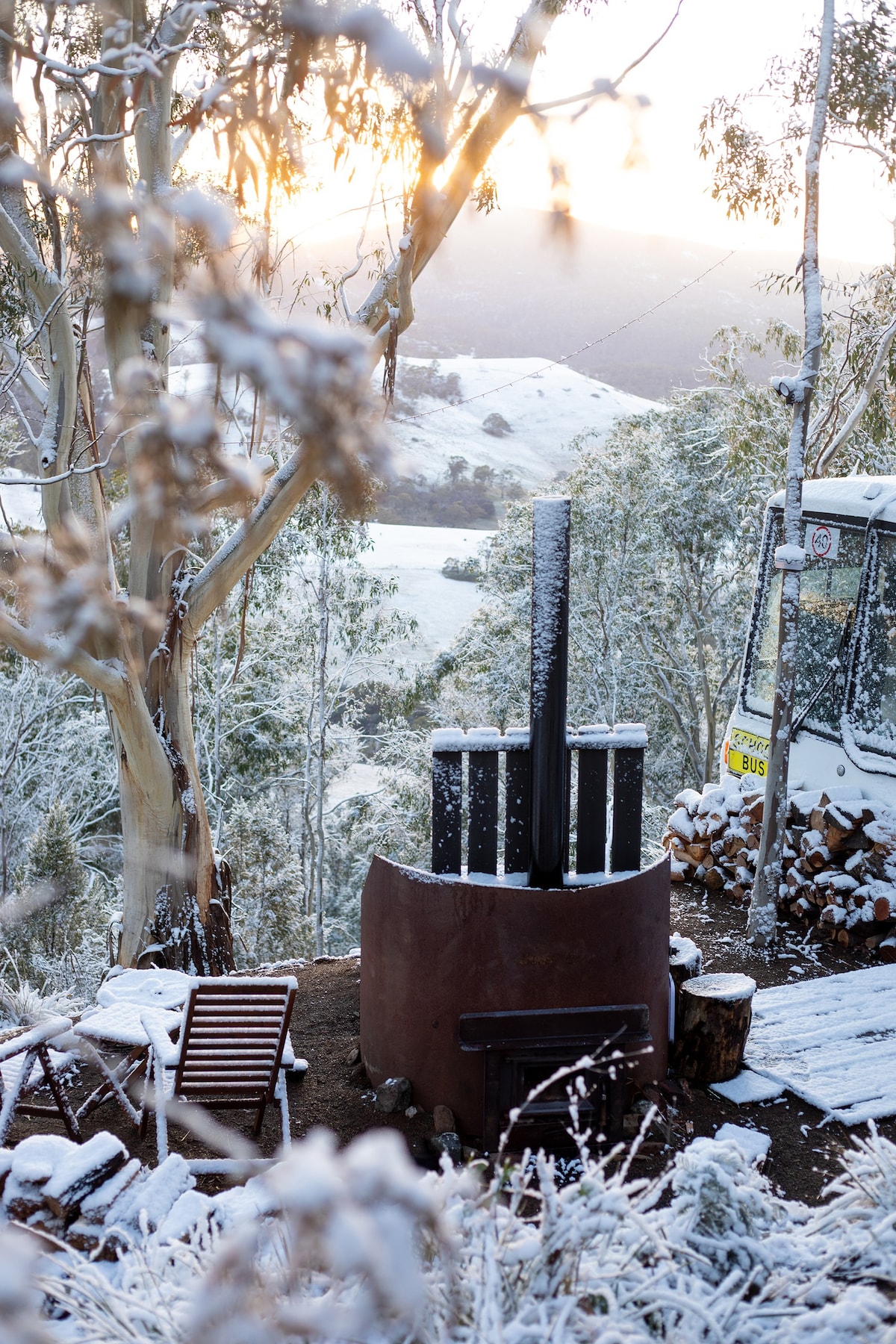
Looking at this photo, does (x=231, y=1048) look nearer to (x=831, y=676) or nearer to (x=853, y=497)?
(x=831, y=676)

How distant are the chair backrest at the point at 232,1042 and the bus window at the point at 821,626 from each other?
14.1 ft

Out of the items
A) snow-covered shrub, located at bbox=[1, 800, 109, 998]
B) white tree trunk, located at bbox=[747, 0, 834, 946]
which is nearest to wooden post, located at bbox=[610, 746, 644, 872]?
white tree trunk, located at bbox=[747, 0, 834, 946]

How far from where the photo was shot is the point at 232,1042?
4.23 metres

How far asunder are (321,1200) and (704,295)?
3342 cm

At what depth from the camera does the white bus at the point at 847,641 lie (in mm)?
6836

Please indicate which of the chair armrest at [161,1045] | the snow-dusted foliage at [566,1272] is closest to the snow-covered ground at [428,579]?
the chair armrest at [161,1045]

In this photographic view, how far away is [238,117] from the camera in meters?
2.13

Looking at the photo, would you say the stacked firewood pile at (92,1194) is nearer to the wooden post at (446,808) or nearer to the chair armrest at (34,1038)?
the chair armrest at (34,1038)

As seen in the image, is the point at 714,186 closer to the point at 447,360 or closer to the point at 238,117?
the point at 238,117

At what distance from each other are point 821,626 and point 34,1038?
5.67 m

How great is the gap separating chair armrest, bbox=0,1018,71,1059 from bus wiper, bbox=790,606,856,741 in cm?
489

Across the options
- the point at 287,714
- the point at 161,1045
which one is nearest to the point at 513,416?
the point at 287,714

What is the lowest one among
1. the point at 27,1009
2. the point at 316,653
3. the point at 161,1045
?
the point at 27,1009

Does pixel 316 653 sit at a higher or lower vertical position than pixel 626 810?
lower
